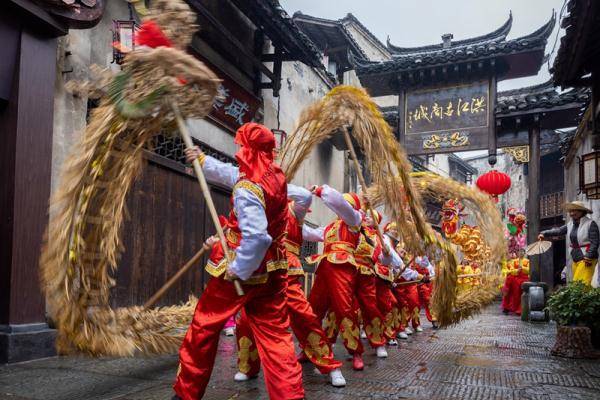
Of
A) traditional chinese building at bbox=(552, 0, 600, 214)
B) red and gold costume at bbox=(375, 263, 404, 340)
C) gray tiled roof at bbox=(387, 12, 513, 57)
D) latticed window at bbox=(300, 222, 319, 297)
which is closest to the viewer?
red and gold costume at bbox=(375, 263, 404, 340)

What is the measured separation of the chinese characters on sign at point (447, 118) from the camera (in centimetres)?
1394

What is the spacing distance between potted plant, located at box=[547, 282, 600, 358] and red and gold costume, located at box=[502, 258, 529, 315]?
6600 mm

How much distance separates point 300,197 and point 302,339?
118 centimetres

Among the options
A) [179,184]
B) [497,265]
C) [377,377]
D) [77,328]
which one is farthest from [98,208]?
[497,265]

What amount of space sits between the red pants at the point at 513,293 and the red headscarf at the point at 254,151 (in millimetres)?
11237

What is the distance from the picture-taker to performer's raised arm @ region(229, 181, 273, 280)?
322 cm

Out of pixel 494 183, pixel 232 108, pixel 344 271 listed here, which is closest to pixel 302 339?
pixel 344 271

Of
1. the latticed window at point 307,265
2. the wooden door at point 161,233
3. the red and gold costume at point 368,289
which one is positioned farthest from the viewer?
the latticed window at point 307,265

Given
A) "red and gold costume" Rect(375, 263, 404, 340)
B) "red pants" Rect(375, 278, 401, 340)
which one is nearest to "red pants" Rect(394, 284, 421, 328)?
"red pants" Rect(375, 278, 401, 340)

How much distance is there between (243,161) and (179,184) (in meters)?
5.03

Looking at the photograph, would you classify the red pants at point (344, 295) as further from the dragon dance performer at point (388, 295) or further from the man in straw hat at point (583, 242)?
the man in straw hat at point (583, 242)

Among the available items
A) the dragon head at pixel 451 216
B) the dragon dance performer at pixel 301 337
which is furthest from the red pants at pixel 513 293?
the dragon dance performer at pixel 301 337

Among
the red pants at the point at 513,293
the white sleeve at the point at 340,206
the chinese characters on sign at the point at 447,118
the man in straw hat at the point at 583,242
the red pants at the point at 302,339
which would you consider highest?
the chinese characters on sign at the point at 447,118

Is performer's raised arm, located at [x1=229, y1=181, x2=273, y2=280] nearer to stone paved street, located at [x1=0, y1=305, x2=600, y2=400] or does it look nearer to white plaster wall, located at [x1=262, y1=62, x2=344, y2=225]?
stone paved street, located at [x1=0, y1=305, x2=600, y2=400]
